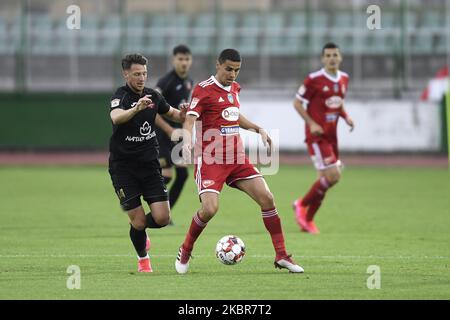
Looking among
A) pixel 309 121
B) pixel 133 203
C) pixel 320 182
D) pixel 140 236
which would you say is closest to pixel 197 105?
pixel 133 203

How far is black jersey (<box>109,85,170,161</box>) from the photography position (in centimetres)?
958

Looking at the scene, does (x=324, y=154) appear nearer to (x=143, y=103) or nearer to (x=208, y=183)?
(x=208, y=183)

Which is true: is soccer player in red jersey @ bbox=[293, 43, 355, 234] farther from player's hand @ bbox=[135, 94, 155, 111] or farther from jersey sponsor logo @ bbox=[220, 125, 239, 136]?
player's hand @ bbox=[135, 94, 155, 111]

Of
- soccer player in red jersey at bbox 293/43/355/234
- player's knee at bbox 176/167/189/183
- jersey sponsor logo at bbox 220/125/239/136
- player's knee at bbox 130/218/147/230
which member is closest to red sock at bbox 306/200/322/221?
soccer player in red jersey at bbox 293/43/355/234

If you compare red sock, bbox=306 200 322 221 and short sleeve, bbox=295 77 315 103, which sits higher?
short sleeve, bbox=295 77 315 103

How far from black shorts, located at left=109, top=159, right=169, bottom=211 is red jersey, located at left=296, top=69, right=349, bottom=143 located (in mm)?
4542

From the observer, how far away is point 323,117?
13.9m

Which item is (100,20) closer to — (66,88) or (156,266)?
(66,88)

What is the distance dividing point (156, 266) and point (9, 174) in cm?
1277

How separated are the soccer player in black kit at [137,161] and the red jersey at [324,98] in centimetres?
444

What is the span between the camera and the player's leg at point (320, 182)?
44.8ft
